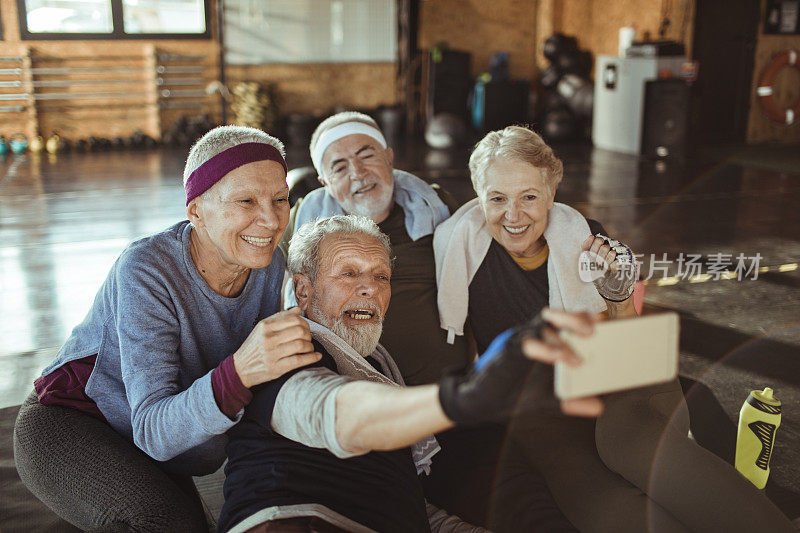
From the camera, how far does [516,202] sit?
2.12m

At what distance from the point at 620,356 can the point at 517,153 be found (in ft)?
4.02

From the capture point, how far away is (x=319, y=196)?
2.64 m

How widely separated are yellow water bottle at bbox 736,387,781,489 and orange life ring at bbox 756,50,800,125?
965cm

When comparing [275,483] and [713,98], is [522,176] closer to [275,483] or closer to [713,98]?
[275,483]

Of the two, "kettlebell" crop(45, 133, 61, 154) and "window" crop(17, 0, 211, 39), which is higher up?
"window" crop(17, 0, 211, 39)

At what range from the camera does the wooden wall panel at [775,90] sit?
1029 centimetres

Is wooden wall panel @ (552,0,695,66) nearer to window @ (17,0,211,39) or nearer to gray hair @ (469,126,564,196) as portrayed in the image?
window @ (17,0,211,39)

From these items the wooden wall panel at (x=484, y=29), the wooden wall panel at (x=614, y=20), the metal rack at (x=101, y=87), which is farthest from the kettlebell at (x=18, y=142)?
the wooden wall panel at (x=614, y=20)

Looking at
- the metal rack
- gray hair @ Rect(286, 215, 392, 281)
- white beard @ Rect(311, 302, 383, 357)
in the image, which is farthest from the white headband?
the metal rack

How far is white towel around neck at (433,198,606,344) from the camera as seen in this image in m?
2.10

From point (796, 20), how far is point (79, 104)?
10838mm

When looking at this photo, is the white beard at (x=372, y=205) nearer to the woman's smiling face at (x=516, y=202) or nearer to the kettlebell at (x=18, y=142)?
the woman's smiling face at (x=516, y=202)

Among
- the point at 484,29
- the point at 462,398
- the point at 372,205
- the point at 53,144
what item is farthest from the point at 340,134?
the point at 484,29

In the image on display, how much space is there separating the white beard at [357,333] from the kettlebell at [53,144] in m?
9.82
